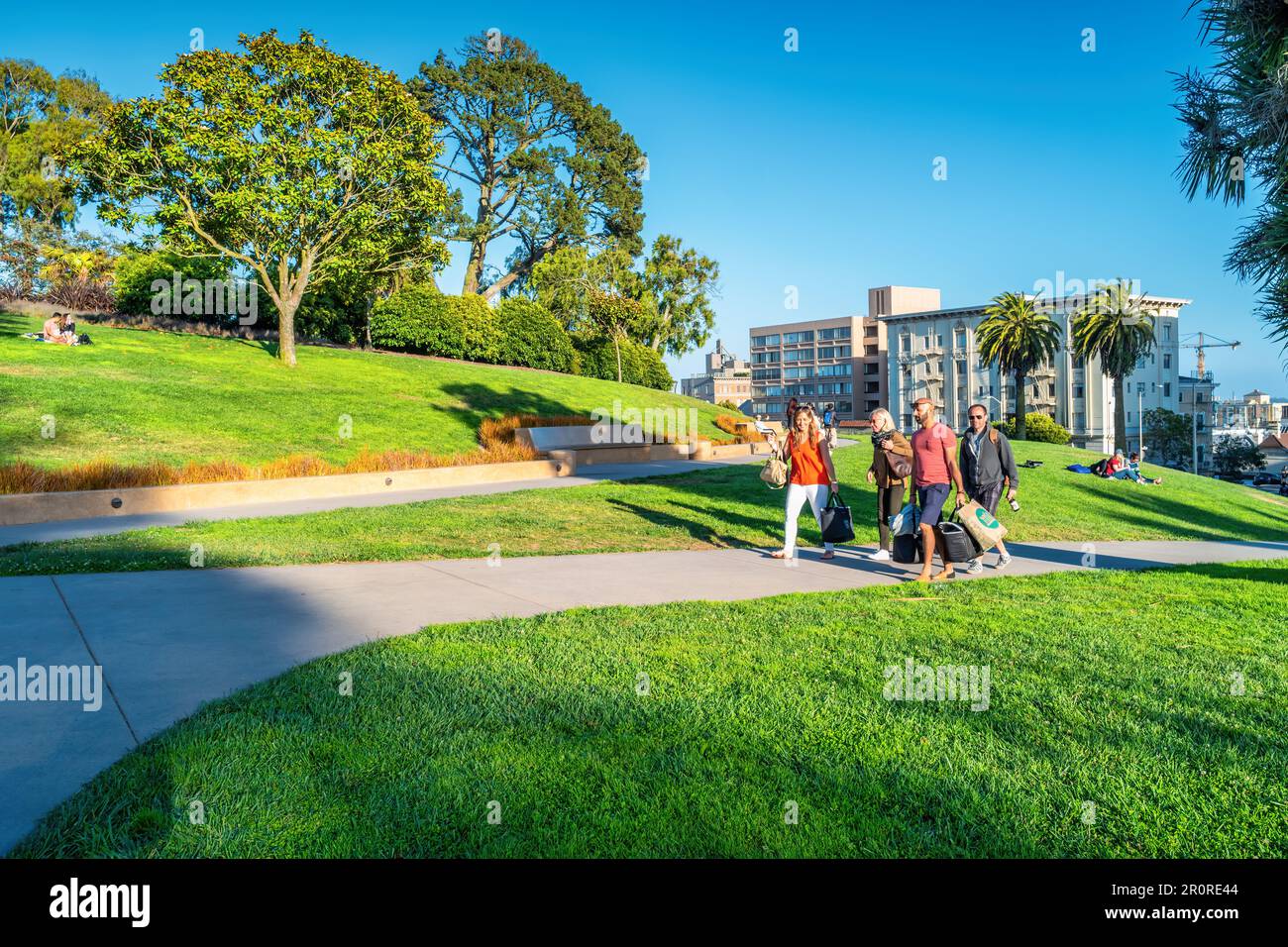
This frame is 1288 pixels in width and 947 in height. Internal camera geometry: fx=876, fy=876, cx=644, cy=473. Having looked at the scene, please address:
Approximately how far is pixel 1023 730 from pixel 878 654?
1.42 m

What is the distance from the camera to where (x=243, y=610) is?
712 cm

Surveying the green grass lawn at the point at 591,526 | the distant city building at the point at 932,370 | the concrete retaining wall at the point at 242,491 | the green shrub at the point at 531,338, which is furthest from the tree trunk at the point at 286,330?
the distant city building at the point at 932,370

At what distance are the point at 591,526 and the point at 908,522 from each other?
16.4ft

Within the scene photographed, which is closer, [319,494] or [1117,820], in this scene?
[1117,820]

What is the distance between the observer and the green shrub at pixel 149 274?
113 ft

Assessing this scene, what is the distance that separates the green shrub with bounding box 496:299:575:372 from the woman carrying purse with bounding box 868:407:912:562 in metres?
32.4

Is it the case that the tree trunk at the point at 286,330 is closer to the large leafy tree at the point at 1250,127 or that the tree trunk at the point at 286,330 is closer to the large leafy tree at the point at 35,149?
the large leafy tree at the point at 35,149

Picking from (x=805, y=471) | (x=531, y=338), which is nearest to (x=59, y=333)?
(x=531, y=338)

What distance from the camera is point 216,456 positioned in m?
17.7

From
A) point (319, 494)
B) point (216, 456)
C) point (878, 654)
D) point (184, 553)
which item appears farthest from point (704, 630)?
point (216, 456)

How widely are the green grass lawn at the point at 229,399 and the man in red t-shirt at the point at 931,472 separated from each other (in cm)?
1346

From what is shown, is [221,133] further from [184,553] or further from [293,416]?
[184,553]

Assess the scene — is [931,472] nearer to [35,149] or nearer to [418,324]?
[418,324]

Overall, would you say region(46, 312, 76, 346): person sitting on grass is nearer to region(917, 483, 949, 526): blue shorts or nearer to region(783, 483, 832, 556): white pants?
region(783, 483, 832, 556): white pants
